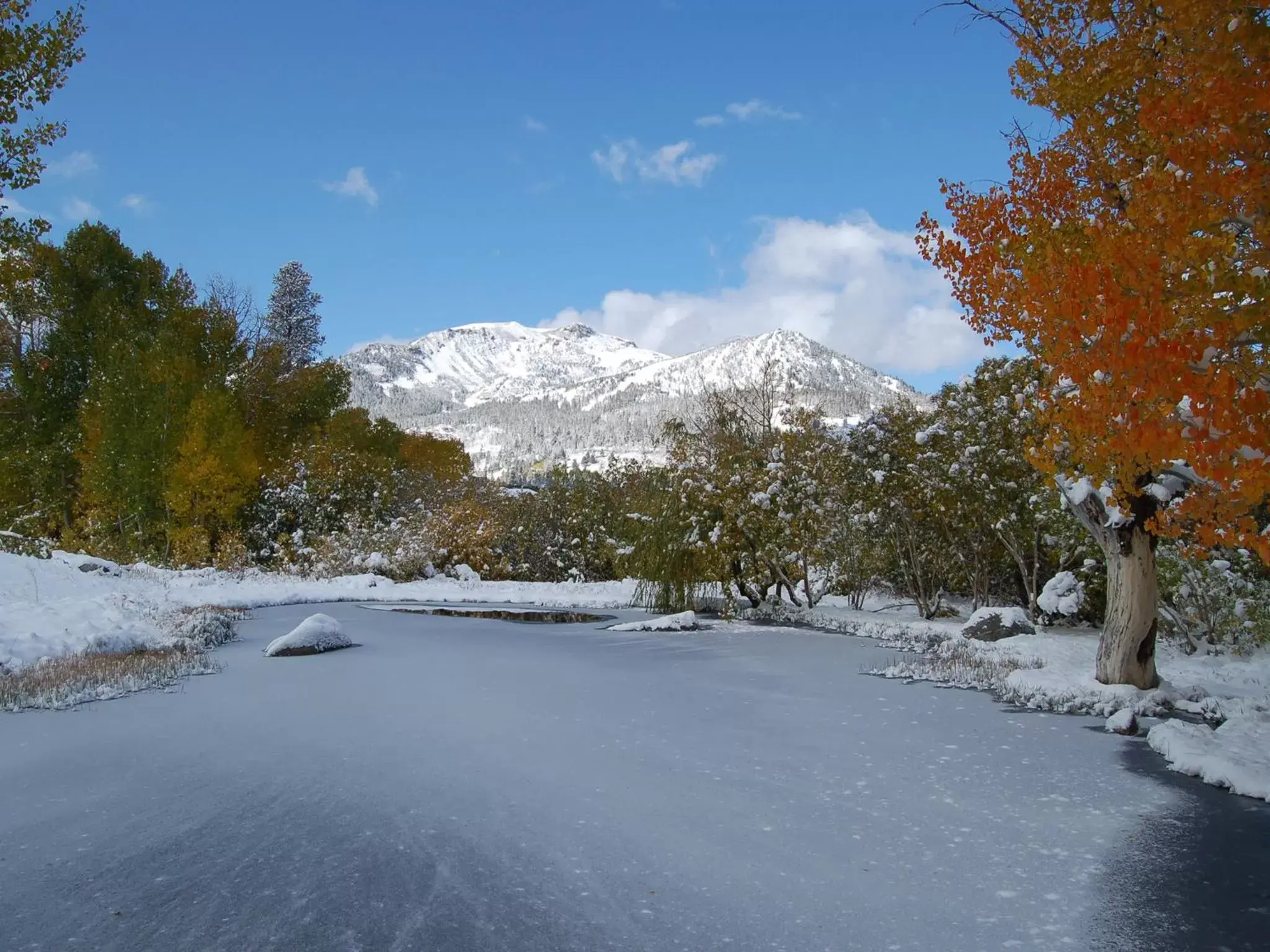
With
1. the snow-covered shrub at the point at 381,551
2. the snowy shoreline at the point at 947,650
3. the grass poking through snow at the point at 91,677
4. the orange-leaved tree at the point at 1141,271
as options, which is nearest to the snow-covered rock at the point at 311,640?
A: the grass poking through snow at the point at 91,677

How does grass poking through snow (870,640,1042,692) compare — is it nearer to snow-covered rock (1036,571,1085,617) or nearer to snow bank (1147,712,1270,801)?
snow bank (1147,712,1270,801)

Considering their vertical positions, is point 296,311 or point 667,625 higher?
point 296,311

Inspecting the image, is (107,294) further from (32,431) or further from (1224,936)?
(1224,936)

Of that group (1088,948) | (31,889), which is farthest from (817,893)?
(31,889)

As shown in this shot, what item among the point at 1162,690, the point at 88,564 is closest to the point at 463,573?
the point at 88,564

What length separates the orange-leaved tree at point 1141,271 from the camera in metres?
4.71

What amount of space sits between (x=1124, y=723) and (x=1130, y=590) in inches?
72.3

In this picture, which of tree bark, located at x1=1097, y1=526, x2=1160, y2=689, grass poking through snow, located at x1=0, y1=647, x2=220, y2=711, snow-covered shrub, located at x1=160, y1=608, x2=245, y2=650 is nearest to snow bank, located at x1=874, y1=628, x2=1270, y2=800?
tree bark, located at x1=1097, y1=526, x2=1160, y2=689

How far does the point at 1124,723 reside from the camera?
6715 millimetres

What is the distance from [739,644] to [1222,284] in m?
8.90

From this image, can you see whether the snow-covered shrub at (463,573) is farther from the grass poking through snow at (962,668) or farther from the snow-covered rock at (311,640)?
the grass poking through snow at (962,668)

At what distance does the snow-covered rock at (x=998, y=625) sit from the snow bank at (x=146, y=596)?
964 centimetres

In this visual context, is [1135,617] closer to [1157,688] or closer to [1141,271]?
[1157,688]

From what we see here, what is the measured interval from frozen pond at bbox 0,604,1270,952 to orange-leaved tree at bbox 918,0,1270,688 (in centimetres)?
202
